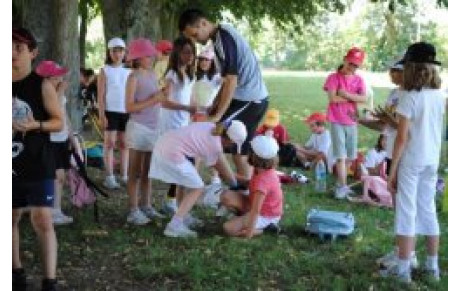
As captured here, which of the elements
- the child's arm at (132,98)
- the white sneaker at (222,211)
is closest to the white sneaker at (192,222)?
the white sneaker at (222,211)

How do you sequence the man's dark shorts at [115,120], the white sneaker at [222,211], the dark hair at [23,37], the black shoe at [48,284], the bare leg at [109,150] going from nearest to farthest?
the dark hair at [23,37], the black shoe at [48,284], the white sneaker at [222,211], the bare leg at [109,150], the man's dark shorts at [115,120]

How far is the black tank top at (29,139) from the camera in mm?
4332

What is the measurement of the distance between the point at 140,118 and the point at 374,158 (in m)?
4.14

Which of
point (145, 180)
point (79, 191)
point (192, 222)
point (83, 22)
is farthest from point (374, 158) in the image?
point (83, 22)

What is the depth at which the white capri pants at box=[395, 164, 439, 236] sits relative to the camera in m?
5.13

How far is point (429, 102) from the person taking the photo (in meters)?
4.99

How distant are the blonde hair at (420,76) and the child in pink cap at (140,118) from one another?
247 cm

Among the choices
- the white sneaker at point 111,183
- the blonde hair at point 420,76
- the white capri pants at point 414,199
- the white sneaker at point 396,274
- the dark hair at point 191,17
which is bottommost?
the white sneaker at point 396,274

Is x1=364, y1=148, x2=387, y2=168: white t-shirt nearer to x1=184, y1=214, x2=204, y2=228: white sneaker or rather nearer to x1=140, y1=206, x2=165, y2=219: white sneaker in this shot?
x1=184, y1=214, x2=204, y2=228: white sneaker

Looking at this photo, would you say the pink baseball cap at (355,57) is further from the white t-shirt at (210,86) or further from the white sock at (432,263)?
the white sock at (432,263)

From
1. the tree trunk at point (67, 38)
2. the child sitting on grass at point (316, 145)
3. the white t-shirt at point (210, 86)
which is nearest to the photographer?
the white t-shirt at point (210, 86)

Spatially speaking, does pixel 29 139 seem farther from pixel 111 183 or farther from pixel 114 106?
pixel 114 106

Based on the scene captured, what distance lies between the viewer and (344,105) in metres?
8.32
